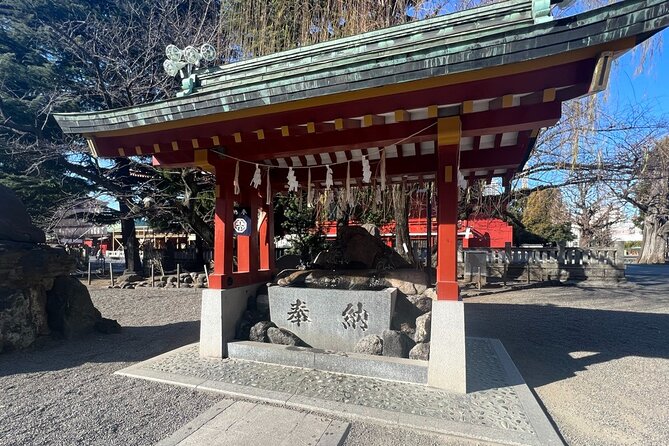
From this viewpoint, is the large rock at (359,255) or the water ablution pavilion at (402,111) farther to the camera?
the large rock at (359,255)

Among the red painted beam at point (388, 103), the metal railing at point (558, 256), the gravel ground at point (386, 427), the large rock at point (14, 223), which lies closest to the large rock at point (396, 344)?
the gravel ground at point (386, 427)

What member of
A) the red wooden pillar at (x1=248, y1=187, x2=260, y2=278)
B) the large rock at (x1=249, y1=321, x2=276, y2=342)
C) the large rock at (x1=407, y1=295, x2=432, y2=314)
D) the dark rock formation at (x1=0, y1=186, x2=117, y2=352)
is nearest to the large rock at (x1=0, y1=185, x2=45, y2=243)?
the dark rock formation at (x1=0, y1=186, x2=117, y2=352)

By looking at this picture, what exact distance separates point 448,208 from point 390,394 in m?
2.18

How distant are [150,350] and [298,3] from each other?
896 centimetres

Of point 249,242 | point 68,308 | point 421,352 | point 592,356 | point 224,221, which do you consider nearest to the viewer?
point 421,352

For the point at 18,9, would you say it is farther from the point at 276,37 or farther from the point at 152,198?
the point at 276,37

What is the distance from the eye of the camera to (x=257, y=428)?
3039 millimetres

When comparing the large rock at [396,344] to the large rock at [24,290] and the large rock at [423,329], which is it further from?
the large rock at [24,290]

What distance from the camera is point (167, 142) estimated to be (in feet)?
16.1

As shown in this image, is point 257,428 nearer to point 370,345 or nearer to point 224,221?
point 370,345

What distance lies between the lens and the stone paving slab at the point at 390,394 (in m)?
3.06

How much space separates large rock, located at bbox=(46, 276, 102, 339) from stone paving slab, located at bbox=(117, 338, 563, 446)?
232 centimetres

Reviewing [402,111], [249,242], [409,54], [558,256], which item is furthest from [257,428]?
[558,256]

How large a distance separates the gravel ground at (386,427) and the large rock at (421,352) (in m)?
1.24
